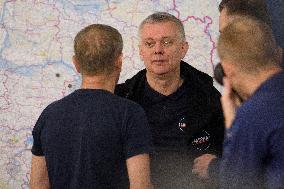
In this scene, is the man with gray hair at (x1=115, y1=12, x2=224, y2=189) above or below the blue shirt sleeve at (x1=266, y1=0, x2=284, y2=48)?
below

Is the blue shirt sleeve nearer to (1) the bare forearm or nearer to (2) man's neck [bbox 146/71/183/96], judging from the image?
(2) man's neck [bbox 146/71/183/96]

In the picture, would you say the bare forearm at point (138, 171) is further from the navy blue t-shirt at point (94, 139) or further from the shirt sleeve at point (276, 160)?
the shirt sleeve at point (276, 160)

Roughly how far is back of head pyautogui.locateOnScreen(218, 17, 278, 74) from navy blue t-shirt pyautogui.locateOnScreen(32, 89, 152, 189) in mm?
396

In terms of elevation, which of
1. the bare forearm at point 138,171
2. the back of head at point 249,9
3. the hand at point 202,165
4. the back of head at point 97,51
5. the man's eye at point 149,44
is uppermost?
the back of head at point 249,9

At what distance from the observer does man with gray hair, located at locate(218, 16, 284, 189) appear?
1378 millimetres

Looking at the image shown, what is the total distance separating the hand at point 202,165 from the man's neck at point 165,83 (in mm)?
359

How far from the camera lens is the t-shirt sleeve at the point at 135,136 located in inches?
66.6

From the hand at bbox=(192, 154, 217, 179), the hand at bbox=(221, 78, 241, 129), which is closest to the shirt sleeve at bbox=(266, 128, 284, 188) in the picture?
the hand at bbox=(221, 78, 241, 129)

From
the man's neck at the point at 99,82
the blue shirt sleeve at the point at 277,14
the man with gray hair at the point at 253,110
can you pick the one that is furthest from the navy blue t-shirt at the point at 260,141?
the blue shirt sleeve at the point at 277,14

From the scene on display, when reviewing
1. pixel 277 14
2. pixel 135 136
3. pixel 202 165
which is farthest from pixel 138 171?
pixel 277 14

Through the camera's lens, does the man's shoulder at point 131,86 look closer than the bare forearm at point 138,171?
No

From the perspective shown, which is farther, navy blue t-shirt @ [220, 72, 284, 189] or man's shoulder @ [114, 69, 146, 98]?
man's shoulder @ [114, 69, 146, 98]

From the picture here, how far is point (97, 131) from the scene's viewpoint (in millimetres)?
1677

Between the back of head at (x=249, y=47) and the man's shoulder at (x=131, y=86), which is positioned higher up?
the back of head at (x=249, y=47)
